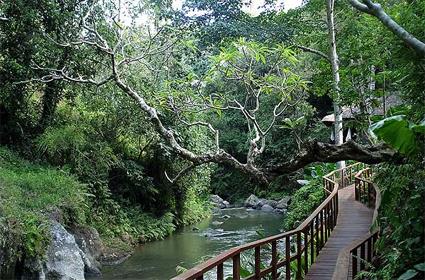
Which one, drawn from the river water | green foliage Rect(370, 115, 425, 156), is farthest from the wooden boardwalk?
green foliage Rect(370, 115, 425, 156)

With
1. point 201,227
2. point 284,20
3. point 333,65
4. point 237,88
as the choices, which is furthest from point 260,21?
point 237,88

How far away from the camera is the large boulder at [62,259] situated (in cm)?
993

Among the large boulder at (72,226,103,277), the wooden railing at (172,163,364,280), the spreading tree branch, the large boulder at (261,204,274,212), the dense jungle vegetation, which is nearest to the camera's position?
the wooden railing at (172,163,364,280)

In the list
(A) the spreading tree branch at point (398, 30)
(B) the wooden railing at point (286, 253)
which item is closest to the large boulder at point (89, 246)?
(B) the wooden railing at point (286, 253)

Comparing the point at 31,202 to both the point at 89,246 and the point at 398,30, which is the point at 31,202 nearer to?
the point at 89,246

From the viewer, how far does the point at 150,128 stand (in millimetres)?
16203

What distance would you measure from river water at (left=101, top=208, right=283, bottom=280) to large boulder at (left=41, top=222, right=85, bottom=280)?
118 centimetres

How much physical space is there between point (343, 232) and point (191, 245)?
649 centimetres

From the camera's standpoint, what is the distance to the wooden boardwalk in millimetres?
7302

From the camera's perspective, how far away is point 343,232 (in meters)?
10.1

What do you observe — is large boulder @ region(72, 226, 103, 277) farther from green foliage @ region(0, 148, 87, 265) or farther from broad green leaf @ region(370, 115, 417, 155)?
broad green leaf @ region(370, 115, 417, 155)

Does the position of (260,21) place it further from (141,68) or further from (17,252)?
(17,252)

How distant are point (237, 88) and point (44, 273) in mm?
20821

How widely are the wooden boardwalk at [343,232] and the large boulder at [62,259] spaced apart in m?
5.20
